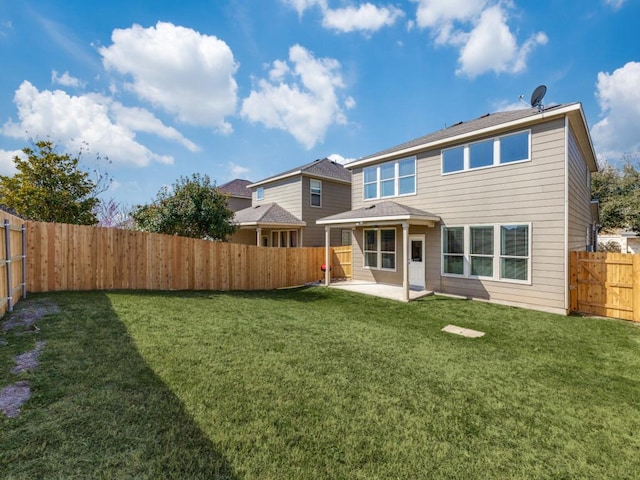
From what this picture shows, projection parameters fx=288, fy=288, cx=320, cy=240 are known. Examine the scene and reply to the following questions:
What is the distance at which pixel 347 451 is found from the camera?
2527 mm

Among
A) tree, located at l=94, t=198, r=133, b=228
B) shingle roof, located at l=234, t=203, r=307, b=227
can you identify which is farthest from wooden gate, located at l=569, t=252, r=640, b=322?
tree, located at l=94, t=198, r=133, b=228

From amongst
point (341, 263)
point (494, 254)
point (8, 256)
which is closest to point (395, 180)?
point (494, 254)

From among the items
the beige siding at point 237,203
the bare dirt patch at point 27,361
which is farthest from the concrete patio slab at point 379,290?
the beige siding at point 237,203

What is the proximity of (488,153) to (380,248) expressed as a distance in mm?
5440

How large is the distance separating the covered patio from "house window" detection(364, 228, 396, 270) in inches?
1.7

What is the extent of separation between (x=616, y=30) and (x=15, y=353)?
19865 mm

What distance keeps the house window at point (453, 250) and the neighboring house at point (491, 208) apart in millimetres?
34

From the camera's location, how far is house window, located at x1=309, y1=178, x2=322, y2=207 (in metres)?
16.7

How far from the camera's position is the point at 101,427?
2.51m

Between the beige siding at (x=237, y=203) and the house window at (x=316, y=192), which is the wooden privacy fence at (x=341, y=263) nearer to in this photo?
the house window at (x=316, y=192)

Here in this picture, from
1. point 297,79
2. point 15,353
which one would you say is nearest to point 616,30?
point 297,79

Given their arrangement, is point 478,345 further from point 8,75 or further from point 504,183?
point 8,75

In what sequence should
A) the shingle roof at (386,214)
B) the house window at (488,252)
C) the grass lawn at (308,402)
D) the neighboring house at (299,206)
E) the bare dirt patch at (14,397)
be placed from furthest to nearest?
the neighboring house at (299,206) → the shingle roof at (386,214) → the house window at (488,252) → the bare dirt patch at (14,397) → the grass lawn at (308,402)

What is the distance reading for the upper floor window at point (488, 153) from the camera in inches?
341
